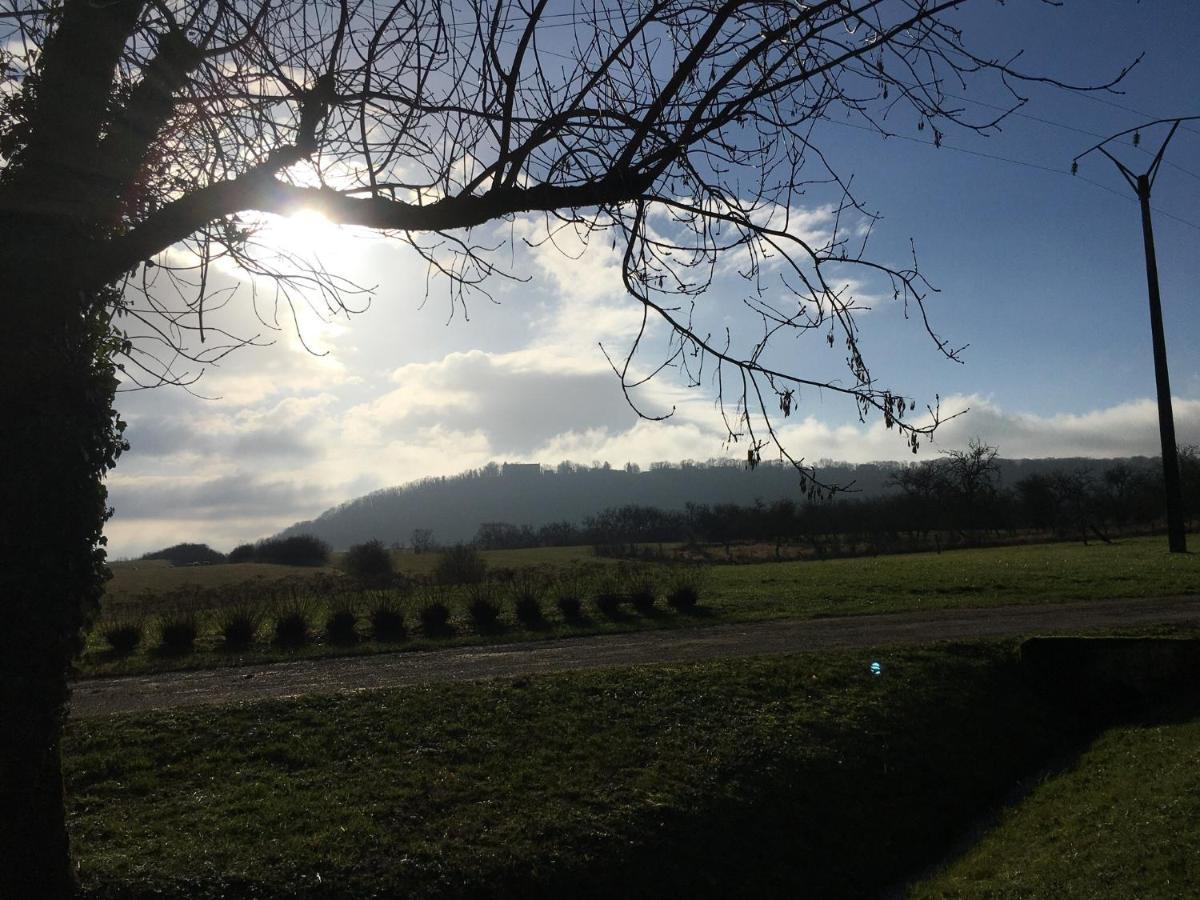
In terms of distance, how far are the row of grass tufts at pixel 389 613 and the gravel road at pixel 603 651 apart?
2.20 m

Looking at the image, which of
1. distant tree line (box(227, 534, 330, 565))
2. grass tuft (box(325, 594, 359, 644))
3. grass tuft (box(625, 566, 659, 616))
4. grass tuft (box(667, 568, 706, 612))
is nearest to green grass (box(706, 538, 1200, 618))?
grass tuft (box(667, 568, 706, 612))

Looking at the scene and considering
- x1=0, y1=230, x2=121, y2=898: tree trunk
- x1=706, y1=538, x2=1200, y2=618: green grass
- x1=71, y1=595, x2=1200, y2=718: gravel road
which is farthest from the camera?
x1=706, y1=538, x2=1200, y2=618: green grass

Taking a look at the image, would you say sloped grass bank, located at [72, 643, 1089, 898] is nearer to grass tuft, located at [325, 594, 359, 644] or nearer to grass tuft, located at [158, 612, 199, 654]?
grass tuft, located at [325, 594, 359, 644]

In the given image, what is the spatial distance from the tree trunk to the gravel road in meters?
5.86

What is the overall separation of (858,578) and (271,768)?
19080mm

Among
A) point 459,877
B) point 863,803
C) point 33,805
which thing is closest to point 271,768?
point 459,877

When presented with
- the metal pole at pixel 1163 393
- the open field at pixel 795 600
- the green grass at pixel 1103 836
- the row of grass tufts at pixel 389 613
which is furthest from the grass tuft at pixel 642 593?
the metal pole at pixel 1163 393

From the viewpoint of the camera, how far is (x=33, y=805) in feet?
15.5

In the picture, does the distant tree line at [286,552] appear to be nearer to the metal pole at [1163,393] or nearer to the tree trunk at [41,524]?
the metal pole at [1163,393]

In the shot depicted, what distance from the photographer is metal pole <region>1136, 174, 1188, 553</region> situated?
27.5 metres

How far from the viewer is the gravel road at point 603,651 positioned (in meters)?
11.8

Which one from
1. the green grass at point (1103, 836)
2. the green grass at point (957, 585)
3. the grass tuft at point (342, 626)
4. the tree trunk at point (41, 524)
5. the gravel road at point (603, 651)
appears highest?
the tree trunk at point (41, 524)

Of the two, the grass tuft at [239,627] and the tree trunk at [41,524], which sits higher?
the tree trunk at [41,524]

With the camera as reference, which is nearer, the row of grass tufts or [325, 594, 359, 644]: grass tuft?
the row of grass tufts
